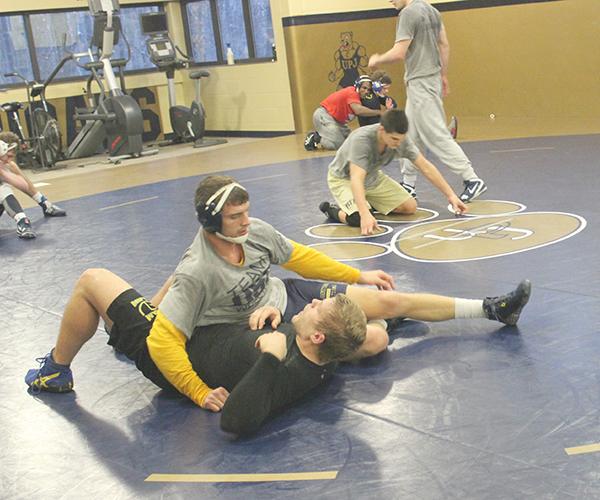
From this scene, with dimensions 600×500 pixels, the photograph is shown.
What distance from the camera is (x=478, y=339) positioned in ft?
13.6

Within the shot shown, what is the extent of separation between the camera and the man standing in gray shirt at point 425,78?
7.26 metres

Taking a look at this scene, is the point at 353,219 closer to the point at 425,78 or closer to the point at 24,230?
the point at 425,78

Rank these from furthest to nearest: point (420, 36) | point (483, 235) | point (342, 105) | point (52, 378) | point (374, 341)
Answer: point (342, 105) < point (420, 36) < point (483, 235) < point (52, 378) < point (374, 341)

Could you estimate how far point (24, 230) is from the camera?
25.2 ft

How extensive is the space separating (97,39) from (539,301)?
9.53 meters

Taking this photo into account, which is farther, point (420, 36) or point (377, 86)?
point (377, 86)

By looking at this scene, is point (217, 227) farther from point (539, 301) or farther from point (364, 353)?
point (539, 301)

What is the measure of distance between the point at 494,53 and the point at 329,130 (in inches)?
120

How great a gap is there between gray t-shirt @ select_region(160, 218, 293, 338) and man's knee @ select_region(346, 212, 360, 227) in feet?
8.91

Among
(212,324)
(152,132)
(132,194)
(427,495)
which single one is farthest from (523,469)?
(152,132)

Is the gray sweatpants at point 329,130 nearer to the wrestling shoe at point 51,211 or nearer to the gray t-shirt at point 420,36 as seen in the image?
the gray t-shirt at point 420,36

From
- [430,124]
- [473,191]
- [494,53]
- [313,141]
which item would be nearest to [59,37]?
[313,141]

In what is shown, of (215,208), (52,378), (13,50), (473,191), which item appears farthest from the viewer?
(13,50)

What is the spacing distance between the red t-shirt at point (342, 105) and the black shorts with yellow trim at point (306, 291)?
7057mm
